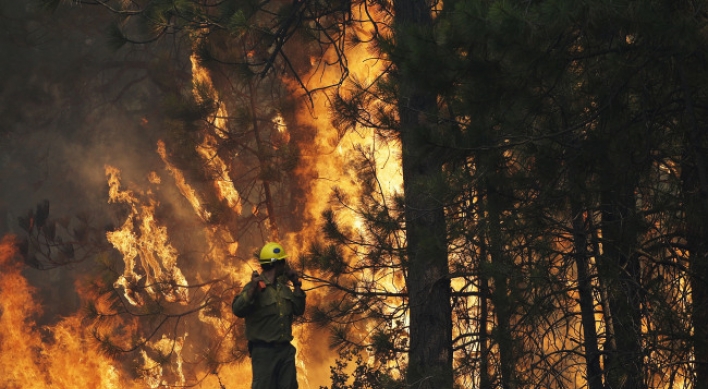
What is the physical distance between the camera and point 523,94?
598 cm

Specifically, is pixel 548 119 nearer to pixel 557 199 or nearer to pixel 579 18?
pixel 557 199

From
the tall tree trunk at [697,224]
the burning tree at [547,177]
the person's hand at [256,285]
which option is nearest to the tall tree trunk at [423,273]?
the burning tree at [547,177]

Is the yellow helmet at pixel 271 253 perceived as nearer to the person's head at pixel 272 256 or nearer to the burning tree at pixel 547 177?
the person's head at pixel 272 256

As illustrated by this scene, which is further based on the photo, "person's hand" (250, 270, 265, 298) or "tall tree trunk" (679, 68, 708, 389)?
"person's hand" (250, 270, 265, 298)

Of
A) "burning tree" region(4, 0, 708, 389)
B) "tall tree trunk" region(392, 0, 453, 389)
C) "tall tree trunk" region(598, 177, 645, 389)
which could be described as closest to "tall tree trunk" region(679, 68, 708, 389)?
"burning tree" region(4, 0, 708, 389)

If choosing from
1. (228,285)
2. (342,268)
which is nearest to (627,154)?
(342,268)

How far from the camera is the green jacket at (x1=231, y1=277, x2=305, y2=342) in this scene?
8.11 m

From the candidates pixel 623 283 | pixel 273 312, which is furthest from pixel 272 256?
pixel 623 283

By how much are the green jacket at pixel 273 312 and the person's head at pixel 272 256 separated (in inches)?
5.5

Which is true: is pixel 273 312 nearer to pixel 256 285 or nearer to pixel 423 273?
pixel 256 285

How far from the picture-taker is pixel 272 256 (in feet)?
26.3

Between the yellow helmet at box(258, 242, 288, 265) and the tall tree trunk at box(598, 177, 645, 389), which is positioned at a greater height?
the yellow helmet at box(258, 242, 288, 265)

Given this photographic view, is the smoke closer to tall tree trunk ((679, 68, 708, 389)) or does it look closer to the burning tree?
the burning tree

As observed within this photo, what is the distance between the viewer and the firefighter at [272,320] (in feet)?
26.5
